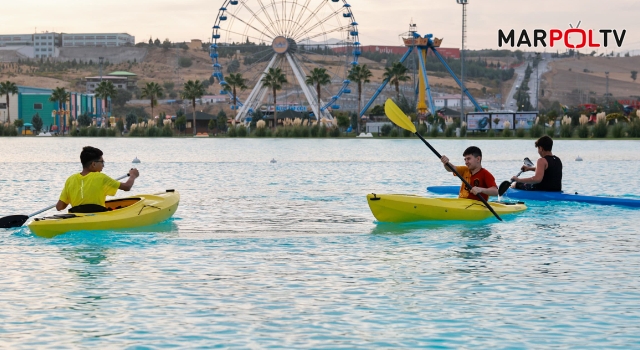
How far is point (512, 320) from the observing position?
9.25m

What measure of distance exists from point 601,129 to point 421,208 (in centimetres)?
5644

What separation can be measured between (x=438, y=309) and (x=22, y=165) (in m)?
33.2

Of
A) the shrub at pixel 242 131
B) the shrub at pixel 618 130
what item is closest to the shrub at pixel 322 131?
the shrub at pixel 242 131

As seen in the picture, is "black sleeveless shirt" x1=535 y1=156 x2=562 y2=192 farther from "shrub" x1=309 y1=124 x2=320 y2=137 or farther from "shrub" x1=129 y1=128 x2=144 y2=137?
"shrub" x1=129 y1=128 x2=144 y2=137

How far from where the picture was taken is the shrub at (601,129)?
6938cm

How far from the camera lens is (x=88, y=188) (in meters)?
14.4

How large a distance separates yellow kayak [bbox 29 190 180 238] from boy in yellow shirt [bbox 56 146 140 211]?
10.5 inches

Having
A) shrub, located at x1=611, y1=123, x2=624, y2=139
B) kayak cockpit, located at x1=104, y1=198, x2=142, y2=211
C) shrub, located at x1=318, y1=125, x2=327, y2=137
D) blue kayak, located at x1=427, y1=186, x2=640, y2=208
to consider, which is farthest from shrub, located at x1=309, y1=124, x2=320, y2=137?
kayak cockpit, located at x1=104, y1=198, x2=142, y2=211

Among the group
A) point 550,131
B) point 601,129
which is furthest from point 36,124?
point 601,129

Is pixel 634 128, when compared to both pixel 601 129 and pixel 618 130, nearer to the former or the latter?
pixel 618 130

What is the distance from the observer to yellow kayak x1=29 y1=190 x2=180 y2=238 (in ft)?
46.9

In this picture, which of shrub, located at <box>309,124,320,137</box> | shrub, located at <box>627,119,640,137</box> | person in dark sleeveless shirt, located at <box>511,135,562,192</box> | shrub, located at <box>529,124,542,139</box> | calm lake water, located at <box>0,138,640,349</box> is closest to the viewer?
calm lake water, located at <box>0,138,640,349</box>

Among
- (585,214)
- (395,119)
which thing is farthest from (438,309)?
(585,214)

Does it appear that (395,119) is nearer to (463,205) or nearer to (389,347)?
(463,205)
